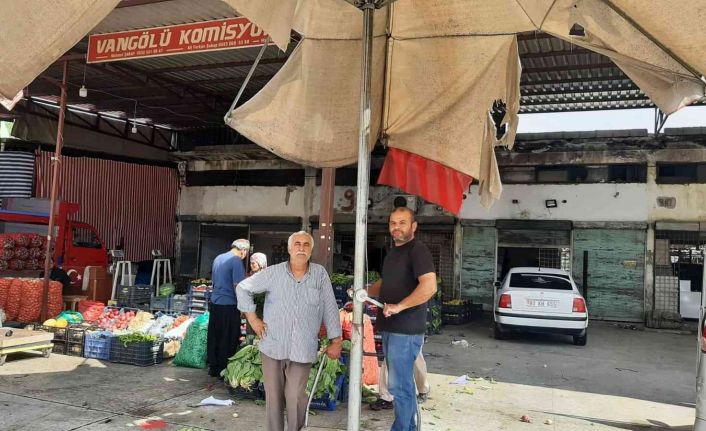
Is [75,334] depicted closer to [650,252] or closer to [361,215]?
[361,215]

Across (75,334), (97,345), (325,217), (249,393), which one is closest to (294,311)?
(249,393)

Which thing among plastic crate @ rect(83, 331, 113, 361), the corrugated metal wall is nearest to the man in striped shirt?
A: plastic crate @ rect(83, 331, 113, 361)

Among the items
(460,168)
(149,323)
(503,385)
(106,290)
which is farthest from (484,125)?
(106,290)

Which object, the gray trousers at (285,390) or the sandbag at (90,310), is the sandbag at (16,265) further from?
the gray trousers at (285,390)

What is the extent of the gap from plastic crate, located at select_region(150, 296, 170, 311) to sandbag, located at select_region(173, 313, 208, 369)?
4081 millimetres

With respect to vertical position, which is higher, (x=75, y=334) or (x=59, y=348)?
(x=75, y=334)

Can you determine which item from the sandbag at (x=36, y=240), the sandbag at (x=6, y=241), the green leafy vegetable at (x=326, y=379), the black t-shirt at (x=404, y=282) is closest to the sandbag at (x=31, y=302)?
the sandbag at (x=6, y=241)

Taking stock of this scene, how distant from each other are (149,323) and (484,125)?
7.46 m

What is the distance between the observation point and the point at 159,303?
466 inches

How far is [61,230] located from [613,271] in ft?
51.2

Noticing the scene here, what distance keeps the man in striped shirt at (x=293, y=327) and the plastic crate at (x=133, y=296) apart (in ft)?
30.0

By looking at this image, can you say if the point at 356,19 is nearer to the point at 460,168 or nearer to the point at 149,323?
the point at 460,168

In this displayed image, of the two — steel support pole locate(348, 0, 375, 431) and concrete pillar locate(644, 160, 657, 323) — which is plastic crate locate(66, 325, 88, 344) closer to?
steel support pole locate(348, 0, 375, 431)

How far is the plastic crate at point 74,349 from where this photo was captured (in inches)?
330
